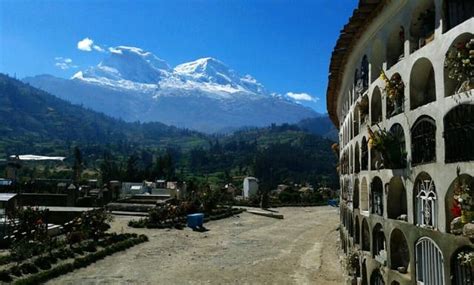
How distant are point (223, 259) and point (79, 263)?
7.91 meters

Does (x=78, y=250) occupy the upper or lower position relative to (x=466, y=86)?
lower

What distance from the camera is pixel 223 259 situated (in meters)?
25.9

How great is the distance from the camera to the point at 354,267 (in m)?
16.8

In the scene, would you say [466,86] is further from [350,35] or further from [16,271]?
[16,271]

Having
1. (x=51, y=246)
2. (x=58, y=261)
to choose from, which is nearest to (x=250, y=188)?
(x=51, y=246)

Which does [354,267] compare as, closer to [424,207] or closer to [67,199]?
[424,207]

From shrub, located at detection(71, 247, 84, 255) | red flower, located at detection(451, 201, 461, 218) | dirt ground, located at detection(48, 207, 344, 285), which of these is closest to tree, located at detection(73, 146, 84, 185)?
dirt ground, located at detection(48, 207, 344, 285)

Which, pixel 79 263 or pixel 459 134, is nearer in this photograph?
pixel 459 134

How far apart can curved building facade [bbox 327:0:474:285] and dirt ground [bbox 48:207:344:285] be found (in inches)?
239

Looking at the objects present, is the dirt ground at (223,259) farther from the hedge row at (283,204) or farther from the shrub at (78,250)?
the hedge row at (283,204)

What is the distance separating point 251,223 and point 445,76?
36.7 m

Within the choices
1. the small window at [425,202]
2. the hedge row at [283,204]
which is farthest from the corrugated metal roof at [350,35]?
the hedge row at [283,204]

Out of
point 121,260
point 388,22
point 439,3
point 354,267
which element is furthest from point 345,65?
point 121,260

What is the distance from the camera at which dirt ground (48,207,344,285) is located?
812 inches
